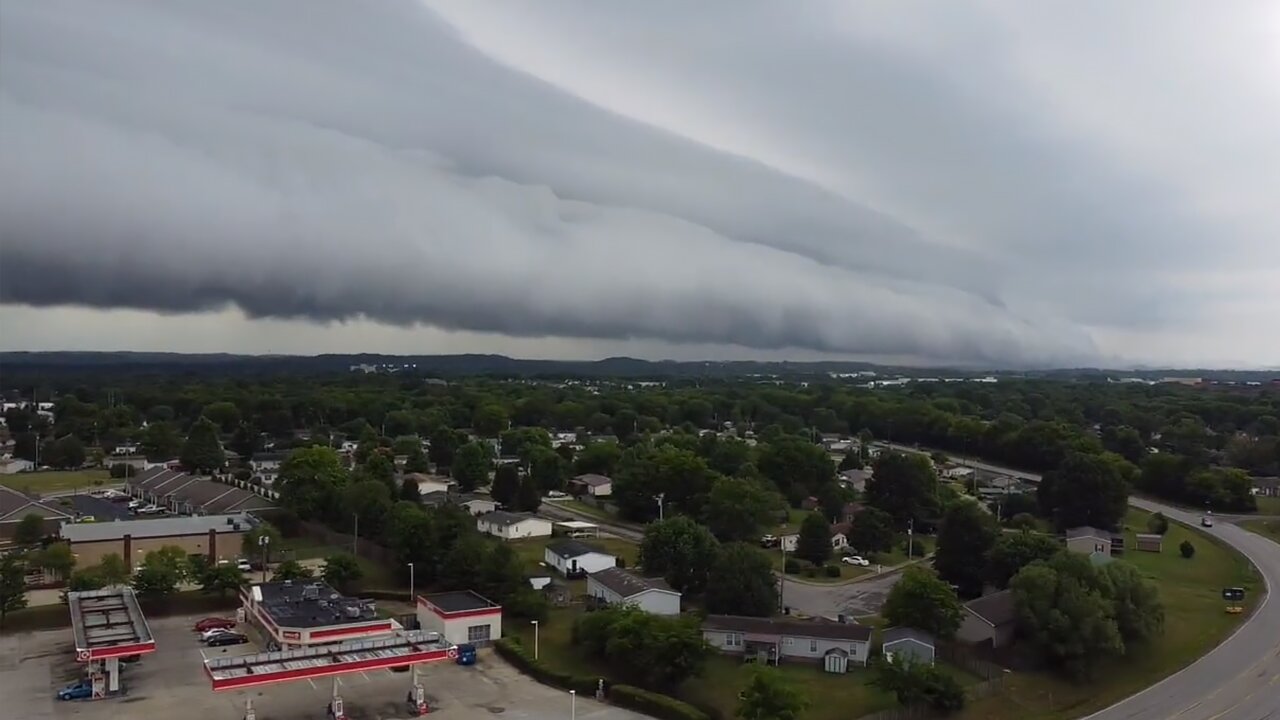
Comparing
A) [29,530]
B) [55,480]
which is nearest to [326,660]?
[29,530]

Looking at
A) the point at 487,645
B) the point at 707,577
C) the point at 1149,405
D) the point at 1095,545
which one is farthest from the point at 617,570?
the point at 1149,405

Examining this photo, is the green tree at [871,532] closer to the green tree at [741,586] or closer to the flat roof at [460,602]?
the green tree at [741,586]

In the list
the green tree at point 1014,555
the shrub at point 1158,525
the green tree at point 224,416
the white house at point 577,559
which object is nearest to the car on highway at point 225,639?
the white house at point 577,559

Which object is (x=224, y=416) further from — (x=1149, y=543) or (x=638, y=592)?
(x=1149, y=543)

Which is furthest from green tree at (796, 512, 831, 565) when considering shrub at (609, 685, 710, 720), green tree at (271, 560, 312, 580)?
green tree at (271, 560, 312, 580)

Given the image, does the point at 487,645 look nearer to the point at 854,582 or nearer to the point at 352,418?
the point at 854,582
